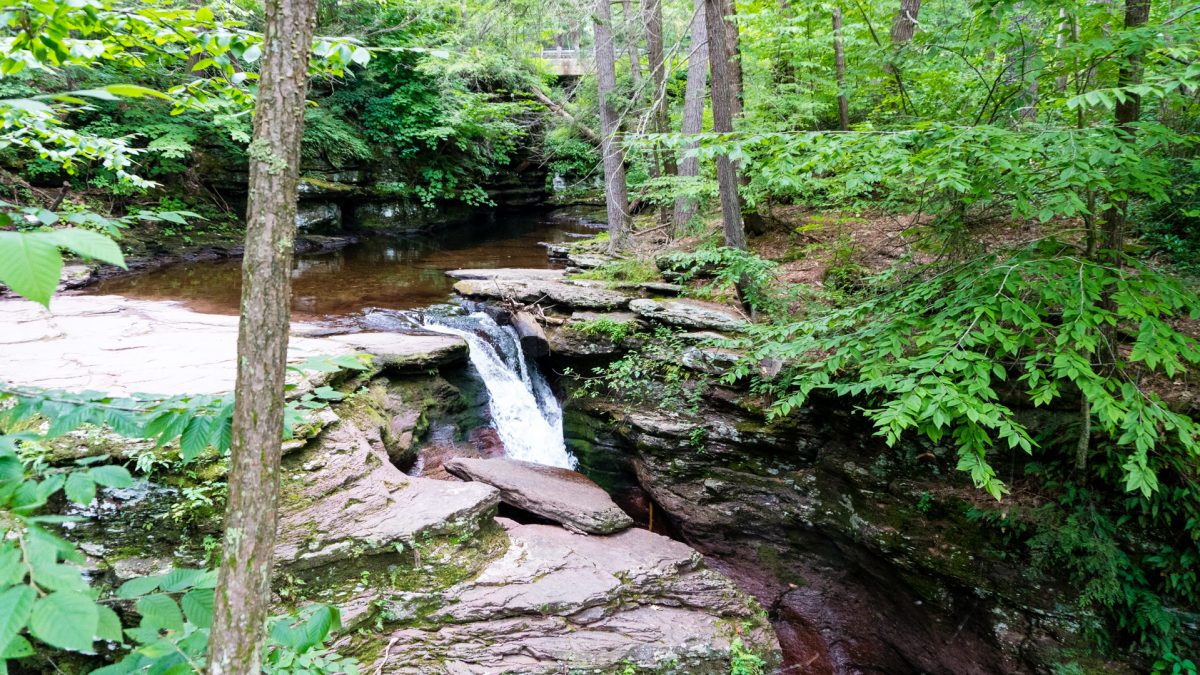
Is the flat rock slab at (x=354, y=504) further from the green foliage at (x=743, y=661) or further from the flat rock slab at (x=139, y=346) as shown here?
the green foliage at (x=743, y=661)

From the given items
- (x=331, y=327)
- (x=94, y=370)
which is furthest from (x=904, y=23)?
(x=94, y=370)

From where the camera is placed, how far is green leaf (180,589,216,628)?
5.67 feet

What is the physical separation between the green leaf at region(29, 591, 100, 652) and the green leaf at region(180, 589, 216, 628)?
2.14 ft

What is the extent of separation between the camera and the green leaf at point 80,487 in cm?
141

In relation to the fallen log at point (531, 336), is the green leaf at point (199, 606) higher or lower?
higher

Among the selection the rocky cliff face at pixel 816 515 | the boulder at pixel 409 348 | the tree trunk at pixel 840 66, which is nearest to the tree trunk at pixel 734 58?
the tree trunk at pixel 840 66

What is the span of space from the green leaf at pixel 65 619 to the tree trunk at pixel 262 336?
30.3 inches

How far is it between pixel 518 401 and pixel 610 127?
6.14m

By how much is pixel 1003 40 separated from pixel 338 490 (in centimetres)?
602

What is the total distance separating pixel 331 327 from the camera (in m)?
8.43

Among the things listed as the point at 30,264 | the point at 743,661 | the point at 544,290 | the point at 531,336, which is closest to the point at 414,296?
the point at 544,290

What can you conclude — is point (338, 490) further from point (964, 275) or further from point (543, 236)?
point (543, 236)

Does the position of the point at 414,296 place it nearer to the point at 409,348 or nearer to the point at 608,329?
the point at 409,348

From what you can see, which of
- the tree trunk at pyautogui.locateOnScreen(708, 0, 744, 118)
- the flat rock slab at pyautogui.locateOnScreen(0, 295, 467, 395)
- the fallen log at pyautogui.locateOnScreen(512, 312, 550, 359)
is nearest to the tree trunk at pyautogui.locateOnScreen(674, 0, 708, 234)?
the tree trunk at pyautogui.locateOnScreen(708, 0, 744, 118)
